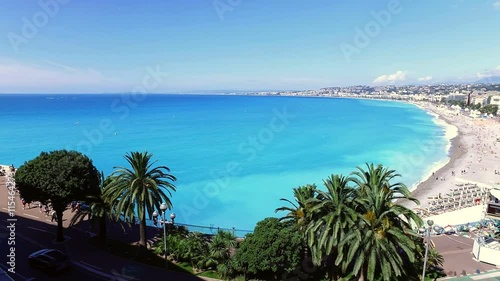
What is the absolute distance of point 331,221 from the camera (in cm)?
1498

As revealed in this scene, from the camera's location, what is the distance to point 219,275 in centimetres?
1689

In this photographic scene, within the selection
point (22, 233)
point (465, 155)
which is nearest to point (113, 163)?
point (22, 233)

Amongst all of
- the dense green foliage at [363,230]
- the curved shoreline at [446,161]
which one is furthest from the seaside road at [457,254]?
the curved shoreline at [446,161]

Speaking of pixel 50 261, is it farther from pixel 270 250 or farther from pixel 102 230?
pixel 270 250

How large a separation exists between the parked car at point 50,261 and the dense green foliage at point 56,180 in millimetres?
3406

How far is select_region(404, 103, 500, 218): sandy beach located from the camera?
1775 inches

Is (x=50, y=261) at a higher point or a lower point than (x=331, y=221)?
lower

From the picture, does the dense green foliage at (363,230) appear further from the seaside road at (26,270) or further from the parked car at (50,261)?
the parked car at (50,261)

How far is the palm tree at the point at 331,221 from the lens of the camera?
1488 cm

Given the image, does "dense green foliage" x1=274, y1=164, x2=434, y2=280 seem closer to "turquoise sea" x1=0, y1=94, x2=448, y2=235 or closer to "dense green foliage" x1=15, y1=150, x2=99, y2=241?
"dense green foliage" x1=15, y1=150, x2=99, y2=241

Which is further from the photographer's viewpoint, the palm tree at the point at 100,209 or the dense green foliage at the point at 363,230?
the palm tree at the point at 100,209

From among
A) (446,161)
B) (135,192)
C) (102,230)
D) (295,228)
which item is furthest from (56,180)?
(446,161)

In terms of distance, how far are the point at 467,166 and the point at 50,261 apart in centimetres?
6255

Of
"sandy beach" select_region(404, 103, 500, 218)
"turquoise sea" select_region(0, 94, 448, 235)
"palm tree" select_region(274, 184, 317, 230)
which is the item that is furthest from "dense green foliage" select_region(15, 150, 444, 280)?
"sandy beach" select_region(404, 103, 500, 218)
